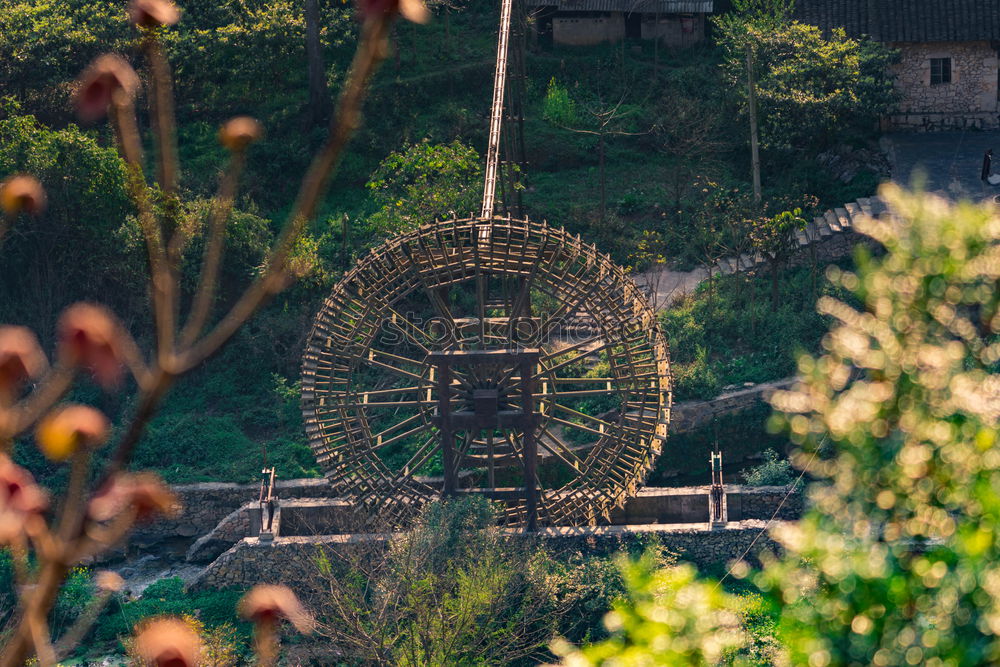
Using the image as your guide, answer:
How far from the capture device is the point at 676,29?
39.0 m

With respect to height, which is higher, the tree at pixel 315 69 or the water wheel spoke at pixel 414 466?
the tree at pixel 315 69

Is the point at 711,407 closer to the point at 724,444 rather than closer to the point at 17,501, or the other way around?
the point at 724,444

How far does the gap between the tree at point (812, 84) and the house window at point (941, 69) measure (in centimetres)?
124

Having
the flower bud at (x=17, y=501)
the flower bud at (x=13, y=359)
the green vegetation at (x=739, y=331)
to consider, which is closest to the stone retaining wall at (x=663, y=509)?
the green vegetation at (x=739, y=331)

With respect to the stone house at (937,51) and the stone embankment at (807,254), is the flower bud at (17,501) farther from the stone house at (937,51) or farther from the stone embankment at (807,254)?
the stone house at (937,51)

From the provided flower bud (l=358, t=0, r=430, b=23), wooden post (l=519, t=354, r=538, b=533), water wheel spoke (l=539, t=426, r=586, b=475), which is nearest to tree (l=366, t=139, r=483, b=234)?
water wheel spoke (l=539, t=426, r=586, b=475)

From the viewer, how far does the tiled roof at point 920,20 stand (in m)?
34.4

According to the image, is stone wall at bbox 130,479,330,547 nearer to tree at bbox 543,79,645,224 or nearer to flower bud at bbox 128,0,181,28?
tree at bbox 543,79,645,224

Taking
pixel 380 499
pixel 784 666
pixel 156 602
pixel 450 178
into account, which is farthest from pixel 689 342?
pixel 784 666

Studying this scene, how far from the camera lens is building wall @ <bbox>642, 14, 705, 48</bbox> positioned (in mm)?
38844

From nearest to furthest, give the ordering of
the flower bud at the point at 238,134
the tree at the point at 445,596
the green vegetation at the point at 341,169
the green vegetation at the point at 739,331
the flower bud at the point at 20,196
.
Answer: the flower bud at the point at 20,196, the flower bud at the point at 238,134, the tree at the point at 445,596, the green vegetation at the point at 739,331, the green vegetation at the point at 341,169

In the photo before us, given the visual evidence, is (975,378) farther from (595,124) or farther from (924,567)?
(595,124)

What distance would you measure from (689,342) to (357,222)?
8.77m

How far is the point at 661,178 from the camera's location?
3525 cm
